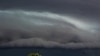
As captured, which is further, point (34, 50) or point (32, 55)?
point (34, 50)

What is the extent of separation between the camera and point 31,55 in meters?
95.9

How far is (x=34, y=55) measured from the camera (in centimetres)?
9462

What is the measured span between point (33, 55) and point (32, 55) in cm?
51

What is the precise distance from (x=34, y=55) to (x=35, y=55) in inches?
17.1

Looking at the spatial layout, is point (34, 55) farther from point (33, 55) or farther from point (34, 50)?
point (34, 50)

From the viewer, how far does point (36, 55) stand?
95.1 m

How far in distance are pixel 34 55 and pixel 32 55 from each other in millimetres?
980

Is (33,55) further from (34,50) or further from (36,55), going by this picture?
(34,50)

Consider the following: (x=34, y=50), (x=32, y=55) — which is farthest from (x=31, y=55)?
(x=34, y=50)

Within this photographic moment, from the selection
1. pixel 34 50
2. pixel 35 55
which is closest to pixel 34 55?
pixel 35 55

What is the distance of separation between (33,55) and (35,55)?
90 centimetres

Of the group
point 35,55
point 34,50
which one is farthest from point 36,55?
point 34,50

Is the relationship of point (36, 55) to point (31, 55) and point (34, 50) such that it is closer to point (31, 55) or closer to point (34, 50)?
point (31, 55)

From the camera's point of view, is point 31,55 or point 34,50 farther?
point 34,50
